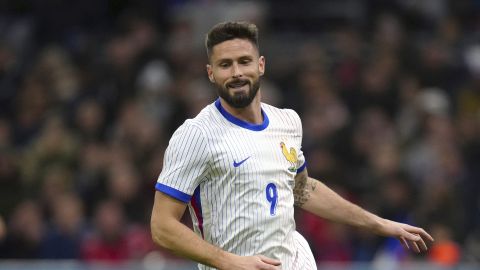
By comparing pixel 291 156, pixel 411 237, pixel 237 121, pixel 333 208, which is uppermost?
pixel 237 121

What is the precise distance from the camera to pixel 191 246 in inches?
210

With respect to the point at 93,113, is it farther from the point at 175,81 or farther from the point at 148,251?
the point at 148,251

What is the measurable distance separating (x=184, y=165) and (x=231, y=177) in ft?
0.76

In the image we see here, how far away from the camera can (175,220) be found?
540 cm

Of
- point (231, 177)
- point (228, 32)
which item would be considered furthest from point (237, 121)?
point (228, 32)

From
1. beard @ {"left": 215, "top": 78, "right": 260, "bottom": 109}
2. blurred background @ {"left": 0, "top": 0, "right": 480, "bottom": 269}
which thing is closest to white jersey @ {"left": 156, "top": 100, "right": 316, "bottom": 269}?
beard @ {"left": 215, "top": 78, "right": 260, "bottom": 109}

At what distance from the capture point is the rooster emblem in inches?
228

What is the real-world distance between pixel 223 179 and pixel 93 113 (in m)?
6.93

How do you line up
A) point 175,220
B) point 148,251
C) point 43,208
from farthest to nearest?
point 43,208, point 148,251, point 175,220

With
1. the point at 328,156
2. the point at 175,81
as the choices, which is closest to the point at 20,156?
Result: the point at 175,81

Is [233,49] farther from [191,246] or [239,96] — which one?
[191,246]

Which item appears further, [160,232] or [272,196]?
[272,196]

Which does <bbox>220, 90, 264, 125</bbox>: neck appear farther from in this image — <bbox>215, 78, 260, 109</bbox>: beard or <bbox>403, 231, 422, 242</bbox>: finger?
<bbox>403, 231, 422, 242</bbox>: finger

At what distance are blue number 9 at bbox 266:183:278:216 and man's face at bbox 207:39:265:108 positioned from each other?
1.28 feet
